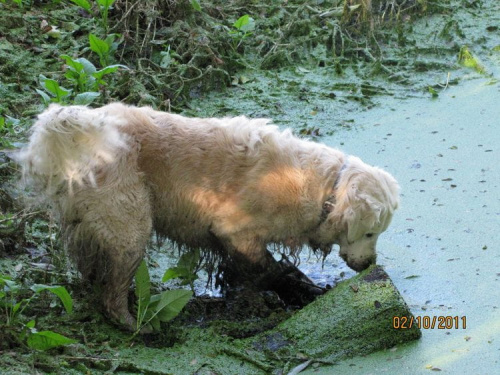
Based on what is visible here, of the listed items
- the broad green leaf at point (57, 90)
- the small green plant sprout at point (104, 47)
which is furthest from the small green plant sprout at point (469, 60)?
the broad green leaf at point (57, 90)

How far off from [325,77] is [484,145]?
2.11 metres

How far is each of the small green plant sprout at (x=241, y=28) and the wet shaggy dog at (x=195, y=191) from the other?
139 inches

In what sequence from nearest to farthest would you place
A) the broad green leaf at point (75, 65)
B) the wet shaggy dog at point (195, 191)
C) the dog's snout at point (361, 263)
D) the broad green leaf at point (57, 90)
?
the wet shaggy dog at point (195, 191), the dog's snout at point (361, 263), the broad green leaf at point (57, 90), the broad green leaf at point (75, 65)

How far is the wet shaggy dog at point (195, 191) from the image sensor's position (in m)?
4.65

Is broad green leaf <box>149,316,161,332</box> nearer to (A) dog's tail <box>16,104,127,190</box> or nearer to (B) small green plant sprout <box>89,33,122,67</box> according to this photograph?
(A) dog's tail <box>16,104,127,190</box>

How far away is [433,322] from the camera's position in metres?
4.98

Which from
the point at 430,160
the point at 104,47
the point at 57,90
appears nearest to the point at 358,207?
the point at 430,160

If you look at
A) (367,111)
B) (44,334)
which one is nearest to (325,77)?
(367,111)

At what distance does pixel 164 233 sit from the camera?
528cm

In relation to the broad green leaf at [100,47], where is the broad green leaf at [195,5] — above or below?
above

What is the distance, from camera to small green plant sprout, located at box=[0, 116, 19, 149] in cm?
592

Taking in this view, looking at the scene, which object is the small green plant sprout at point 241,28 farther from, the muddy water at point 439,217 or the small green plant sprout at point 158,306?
the small green plant sprout at point 158,306

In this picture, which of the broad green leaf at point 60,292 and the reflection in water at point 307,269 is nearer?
the broad green leaf at point 60,292

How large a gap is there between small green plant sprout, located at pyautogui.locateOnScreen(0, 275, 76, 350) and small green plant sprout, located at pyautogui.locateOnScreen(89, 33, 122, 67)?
3307 mm
